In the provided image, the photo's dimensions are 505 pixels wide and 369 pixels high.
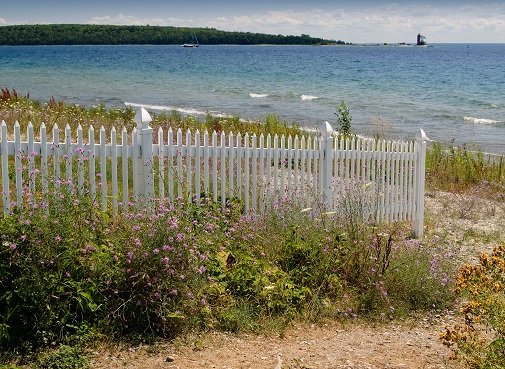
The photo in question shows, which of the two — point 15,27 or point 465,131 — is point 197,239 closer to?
point 465,131

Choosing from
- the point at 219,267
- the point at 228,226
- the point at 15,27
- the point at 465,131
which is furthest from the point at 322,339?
the point at 15,27

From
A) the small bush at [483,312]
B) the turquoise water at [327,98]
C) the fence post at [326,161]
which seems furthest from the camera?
the turquoise water at [327,98]

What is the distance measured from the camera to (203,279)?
20.3 feet

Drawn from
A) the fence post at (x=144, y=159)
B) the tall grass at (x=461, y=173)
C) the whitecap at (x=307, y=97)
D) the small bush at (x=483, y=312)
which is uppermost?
the fence post at (x=144, y=159)

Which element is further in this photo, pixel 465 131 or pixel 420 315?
pixel 465 131

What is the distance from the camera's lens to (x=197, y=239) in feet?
20.8

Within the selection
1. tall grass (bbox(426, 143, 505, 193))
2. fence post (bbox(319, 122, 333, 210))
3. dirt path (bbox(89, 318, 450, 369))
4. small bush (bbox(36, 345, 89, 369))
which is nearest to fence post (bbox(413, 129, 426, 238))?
fence post (bbox(319, 122, 333, 210))

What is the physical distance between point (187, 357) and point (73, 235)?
1493 mm

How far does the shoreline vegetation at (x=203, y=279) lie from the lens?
17.8 ft

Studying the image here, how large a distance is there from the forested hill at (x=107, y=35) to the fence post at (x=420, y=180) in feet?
502

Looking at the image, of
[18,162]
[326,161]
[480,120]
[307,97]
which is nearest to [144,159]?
[18,162]

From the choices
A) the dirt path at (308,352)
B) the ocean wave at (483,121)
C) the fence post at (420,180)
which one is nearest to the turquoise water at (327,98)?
the ocean wave at (483,121)

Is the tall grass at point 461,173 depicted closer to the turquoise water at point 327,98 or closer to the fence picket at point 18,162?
the turquoise water at point 327,98

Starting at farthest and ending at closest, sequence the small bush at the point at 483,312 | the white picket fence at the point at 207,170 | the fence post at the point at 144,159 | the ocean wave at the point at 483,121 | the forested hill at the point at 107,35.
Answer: the forested hill at the point at 107,35, the ocean wave at the point at 483,121, the fence post at the point at 144,159, the white picket fence at the point at 207,170, the small bush at the point at 483,312
